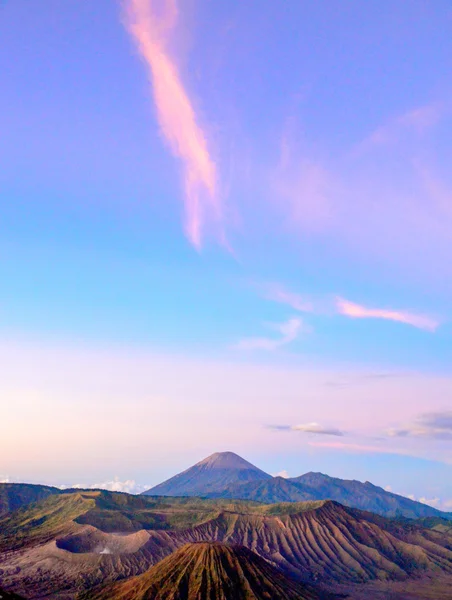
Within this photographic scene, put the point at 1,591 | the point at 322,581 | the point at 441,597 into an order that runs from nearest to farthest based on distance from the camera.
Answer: the point at 1,591
the point at 441,597
the point at 322,581

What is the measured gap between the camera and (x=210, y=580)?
122250 millimetres

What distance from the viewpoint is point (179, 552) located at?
13988 centimetres

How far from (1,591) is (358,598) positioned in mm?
164898

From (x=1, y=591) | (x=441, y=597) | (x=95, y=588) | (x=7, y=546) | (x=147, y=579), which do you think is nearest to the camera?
(x=1, y=591)

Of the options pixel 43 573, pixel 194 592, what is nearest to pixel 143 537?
pixel 43 573

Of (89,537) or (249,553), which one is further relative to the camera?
(89,537)

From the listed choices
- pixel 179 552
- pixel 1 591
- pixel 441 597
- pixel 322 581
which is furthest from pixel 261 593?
pixel 1 591

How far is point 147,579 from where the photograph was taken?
126250 millimetres

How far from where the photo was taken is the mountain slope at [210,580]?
117688 mm

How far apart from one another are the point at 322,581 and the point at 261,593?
67503 millimetres

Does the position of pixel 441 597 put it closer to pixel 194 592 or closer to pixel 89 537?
pixel 194 592

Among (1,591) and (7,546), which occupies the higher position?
(7,546)

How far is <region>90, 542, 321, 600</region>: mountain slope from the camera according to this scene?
11769cm

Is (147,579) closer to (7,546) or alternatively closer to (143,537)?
(143,537)
